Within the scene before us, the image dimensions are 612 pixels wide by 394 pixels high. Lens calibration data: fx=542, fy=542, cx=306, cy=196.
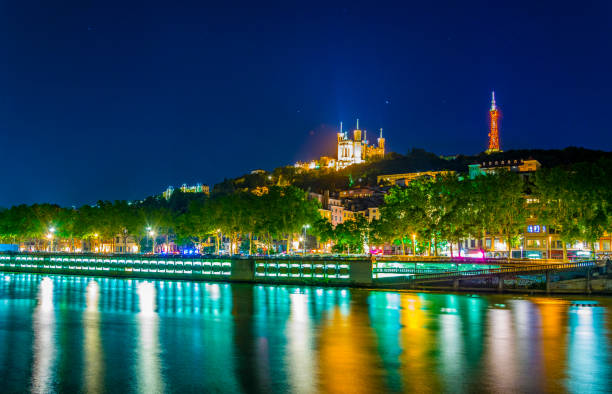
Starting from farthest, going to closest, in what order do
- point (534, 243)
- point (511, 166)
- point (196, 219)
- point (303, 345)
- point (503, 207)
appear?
point (511, 166) → point (196, 219) → point (534, 243) → point (503, 207) → point (303, 345)

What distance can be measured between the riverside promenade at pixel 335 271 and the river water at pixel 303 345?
10.2m

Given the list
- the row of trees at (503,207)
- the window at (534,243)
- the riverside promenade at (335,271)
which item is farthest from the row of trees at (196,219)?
the window at (534,243)

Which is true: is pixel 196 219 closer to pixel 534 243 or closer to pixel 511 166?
pixel 534 243

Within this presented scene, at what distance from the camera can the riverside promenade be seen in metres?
50.9

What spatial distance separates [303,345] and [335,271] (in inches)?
1227

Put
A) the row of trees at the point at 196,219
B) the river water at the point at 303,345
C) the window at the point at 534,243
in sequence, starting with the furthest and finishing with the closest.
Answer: the window at the point at 534,243
the row of trees at the point at 196,219
the river water at the point at 303,345

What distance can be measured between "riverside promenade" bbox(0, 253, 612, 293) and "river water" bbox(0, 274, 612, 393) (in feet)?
33.6

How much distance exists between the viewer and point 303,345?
2227 centimetres

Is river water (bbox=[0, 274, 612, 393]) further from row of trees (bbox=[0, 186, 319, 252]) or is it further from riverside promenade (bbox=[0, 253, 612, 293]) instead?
row of trees (bbox=[0, 186, 319, 252])

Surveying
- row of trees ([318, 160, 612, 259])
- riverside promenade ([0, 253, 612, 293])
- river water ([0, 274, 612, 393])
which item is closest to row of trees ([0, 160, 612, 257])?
row of trees ([318, 160, 612, 259])

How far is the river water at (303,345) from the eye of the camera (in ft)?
52.9

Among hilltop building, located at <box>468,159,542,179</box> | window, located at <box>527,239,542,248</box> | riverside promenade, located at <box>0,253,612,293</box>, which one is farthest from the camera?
hilltop building, located at <box>468,159,542,179</box>

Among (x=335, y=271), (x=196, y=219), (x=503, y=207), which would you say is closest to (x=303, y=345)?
(x=335, y=271)

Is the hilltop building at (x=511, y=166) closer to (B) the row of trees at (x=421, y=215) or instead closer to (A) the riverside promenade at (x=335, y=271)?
(B) the row of trees at (x=421, y=215)
